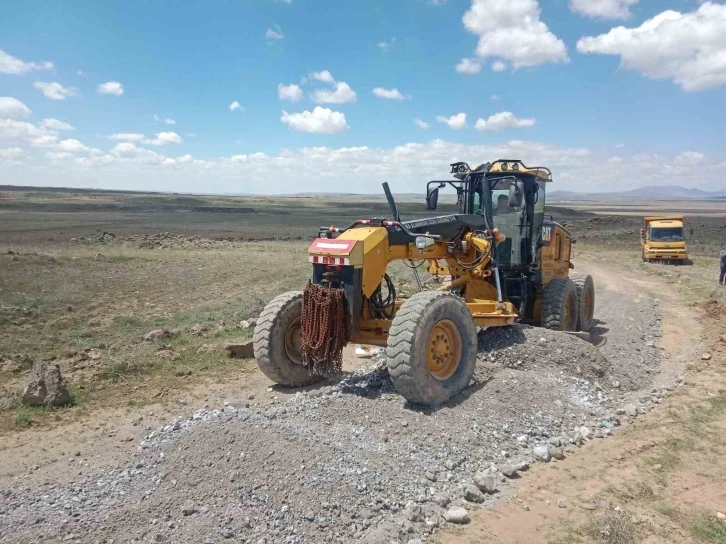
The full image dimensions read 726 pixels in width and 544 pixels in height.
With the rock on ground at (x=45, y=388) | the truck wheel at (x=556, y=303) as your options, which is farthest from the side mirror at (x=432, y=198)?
the rock on ground at (x=45, y=388)

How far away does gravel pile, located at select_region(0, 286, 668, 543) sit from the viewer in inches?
175

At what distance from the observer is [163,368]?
9117mm

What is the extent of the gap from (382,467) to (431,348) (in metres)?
1.84

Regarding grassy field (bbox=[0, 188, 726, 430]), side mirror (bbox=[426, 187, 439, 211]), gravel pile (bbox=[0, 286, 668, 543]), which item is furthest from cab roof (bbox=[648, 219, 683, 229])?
gravel pile (bbox=[0, 286, 668, 543])

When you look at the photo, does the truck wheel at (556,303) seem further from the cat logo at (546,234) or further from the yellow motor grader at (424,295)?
the cat logo at (546,234)

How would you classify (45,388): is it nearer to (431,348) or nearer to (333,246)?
(333,246)

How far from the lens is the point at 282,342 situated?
293 inches

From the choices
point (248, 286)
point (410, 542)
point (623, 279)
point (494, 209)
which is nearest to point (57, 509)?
point (410, 542)

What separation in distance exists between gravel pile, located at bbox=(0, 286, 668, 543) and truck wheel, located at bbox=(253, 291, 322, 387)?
0.46 metres

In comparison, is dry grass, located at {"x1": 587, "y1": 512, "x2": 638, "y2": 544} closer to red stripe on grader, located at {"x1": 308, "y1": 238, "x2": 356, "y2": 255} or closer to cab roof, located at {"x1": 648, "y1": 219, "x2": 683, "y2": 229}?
red stripe on grader, located at {"x1": 308, "y1": 238, "x2": 356, "y2": 255}

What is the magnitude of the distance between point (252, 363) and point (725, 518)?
6.71 meters

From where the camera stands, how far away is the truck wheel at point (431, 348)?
6.24 m

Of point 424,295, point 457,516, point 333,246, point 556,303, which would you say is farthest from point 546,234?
point 457,516

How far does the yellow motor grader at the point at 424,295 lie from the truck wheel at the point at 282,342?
0.5 inches
